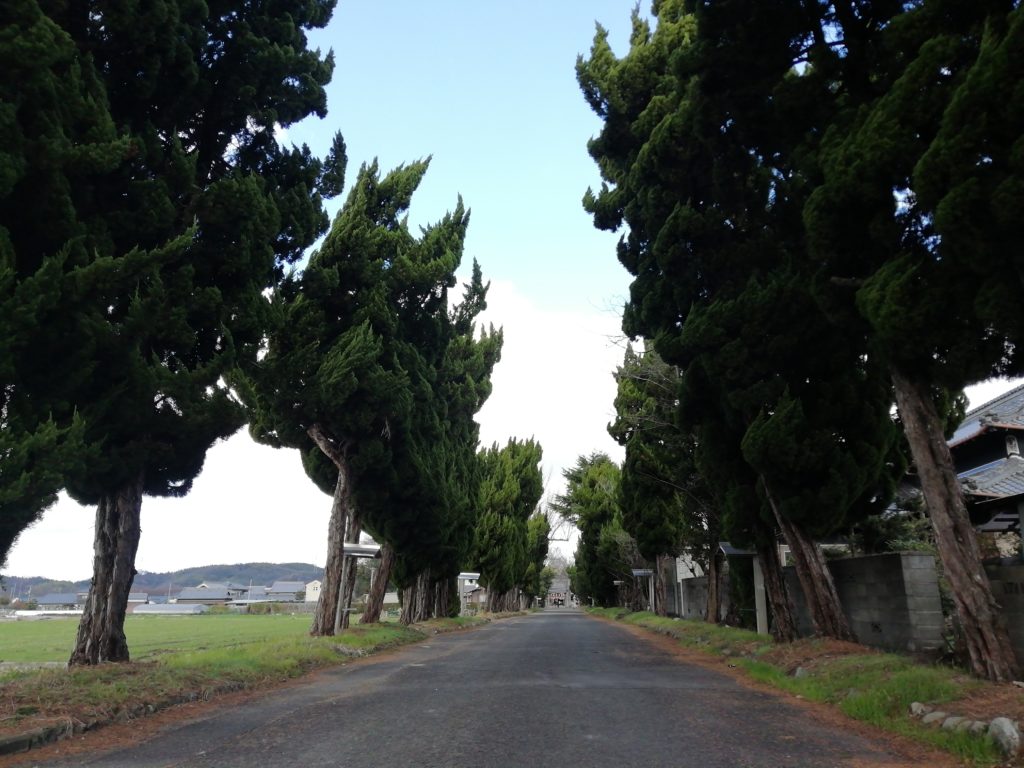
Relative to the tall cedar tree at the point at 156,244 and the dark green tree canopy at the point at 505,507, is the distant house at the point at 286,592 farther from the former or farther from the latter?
the tall cedar tree at the point at 156,244

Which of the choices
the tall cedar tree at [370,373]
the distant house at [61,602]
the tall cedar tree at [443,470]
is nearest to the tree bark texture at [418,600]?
the tall cedar tree at [443,470]

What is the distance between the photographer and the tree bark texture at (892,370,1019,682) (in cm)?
725

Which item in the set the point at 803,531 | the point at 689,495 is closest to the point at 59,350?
the point at 803,531

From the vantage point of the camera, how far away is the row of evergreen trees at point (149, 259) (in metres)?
7.40

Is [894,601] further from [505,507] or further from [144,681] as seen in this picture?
[505,507]

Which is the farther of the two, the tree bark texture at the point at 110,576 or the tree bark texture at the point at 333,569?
the tree bark texture at the point at 333,569

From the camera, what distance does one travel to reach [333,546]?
17.8 m

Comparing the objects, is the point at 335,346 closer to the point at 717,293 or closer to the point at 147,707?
the point at 717,293

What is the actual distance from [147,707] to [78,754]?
1.96 metres

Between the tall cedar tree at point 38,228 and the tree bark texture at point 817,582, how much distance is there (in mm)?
10274

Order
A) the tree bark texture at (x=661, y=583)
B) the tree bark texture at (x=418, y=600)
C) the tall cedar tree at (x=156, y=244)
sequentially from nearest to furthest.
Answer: the tall cedar tree at (x=156, y=244) < the tree bark texture at (x=418, y=600) < the tree bark texture at (x=661, y=583)

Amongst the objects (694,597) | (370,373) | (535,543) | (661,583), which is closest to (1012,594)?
(370,373)

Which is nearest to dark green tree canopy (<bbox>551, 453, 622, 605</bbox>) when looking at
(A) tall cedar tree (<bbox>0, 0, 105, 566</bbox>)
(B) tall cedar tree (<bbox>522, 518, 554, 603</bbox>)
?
(B) tall cedar tree (<bbox>522, 518, 554, 603</bbox>)

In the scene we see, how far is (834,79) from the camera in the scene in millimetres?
9125
